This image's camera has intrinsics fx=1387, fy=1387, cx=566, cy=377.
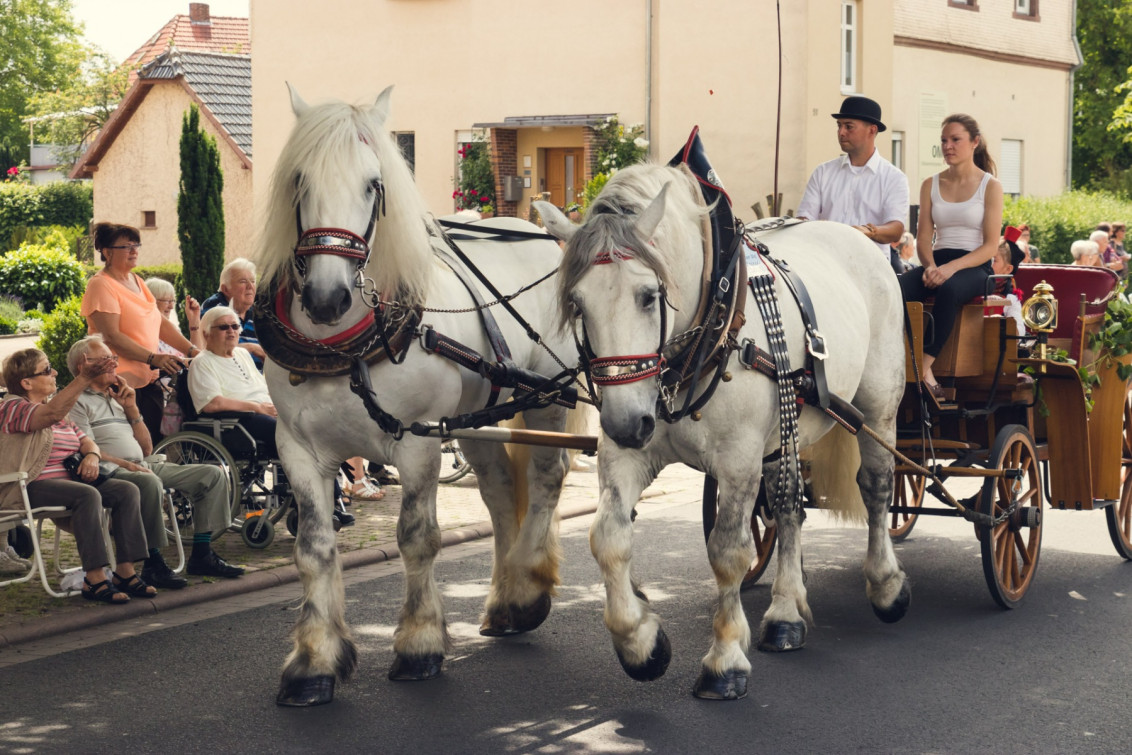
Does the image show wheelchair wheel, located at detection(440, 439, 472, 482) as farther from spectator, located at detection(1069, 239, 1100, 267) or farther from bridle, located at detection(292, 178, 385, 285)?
spectator, located at detection(1069, 239, 1100, 267)

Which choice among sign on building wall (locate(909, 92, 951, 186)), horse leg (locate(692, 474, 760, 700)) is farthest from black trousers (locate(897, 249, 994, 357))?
sign on building wall (locate(909, 92, 951, 186))

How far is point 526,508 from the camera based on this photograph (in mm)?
6438

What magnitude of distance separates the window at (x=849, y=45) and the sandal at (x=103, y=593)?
1845 cm

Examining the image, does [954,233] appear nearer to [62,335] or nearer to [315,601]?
[315,601]

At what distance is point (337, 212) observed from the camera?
16.1 ft

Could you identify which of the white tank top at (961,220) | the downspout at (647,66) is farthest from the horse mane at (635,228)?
the downspout at (647,66)

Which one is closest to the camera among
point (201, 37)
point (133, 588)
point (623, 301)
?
point (623, 301)

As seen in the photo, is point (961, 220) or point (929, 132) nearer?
point (961, 220)

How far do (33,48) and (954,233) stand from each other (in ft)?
200

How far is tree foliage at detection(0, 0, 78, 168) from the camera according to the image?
59.8 m

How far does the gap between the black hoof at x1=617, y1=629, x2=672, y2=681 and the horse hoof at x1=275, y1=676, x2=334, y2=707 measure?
1.11m

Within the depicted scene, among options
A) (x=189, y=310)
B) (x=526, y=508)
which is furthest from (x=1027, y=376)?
(x=189, y=310)

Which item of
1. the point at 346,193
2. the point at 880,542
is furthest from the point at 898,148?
the point at 346,193

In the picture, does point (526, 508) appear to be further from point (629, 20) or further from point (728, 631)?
point (629, 20)
